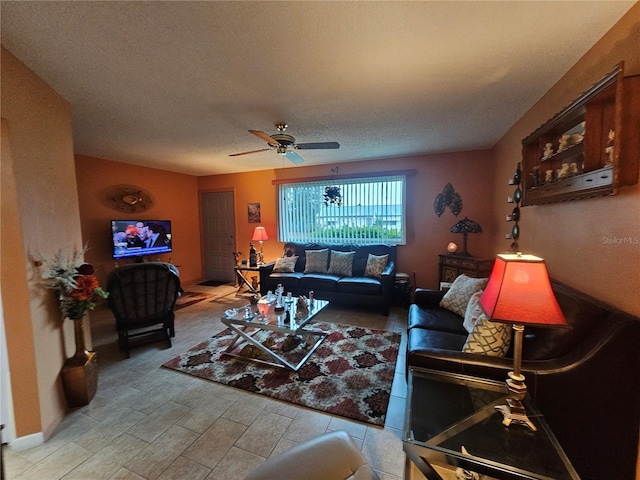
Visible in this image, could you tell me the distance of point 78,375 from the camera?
1.88m

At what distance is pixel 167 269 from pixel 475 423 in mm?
2942

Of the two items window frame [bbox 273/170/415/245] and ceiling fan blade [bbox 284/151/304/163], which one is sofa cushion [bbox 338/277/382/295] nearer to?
window frame [bbox 273/170/415/245]

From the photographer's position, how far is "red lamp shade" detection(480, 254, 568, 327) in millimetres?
1103

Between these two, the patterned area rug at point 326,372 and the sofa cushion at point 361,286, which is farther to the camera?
the sofa cushion at point 361,286

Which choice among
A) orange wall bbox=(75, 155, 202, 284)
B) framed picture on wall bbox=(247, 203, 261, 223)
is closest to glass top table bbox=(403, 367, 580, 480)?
framed picture on wall bbox=(247, 203, 261, 223)

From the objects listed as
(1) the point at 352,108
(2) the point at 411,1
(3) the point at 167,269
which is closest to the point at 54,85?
(3) the point at 167,269

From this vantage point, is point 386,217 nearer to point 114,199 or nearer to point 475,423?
point 475,423

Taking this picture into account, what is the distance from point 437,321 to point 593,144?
163cm

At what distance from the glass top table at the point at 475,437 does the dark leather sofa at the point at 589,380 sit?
4.5 inches

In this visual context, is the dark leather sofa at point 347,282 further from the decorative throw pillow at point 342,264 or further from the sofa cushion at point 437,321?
the sofa cushion at point 437,321

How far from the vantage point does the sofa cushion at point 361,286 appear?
367 centimetres

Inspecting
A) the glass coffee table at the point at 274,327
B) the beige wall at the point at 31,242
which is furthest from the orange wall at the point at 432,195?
the beige wall at the point at 31,242

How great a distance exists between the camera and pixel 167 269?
2766 millimetres

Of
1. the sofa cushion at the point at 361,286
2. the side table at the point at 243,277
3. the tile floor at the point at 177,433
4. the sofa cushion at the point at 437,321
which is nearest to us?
the tile floor at the point at 177,433
